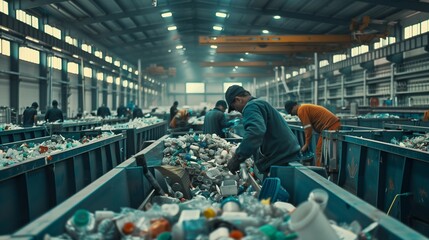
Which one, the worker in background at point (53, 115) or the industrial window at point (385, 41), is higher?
the industrial window at point (385, 41)

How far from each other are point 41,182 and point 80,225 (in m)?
2.14

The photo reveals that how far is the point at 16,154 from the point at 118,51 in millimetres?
21778

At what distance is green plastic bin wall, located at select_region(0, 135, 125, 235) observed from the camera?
3000mm

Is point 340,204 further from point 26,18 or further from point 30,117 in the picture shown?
point 26,18

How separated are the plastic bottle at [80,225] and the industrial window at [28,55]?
14.4 metres

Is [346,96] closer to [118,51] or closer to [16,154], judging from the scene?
[118,51]

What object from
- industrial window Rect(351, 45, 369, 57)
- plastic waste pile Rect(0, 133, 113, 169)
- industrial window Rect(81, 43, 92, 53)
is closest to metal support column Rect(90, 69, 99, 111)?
industrial window Rect(81, 43, 92, 53)

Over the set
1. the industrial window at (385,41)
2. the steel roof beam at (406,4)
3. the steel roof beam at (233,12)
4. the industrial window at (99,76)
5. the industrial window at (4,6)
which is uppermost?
the steel roof beam at (233,12)

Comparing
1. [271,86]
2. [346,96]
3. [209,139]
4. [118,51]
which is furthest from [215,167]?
[271,86]

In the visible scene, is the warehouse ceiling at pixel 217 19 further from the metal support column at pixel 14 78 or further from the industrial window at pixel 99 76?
the metal support column at pixel 14 78

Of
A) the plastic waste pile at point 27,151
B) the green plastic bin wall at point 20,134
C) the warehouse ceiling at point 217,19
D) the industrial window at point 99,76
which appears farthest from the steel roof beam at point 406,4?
the industrial window at point 99,76

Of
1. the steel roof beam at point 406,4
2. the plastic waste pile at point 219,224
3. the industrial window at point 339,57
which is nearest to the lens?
the plastic waste pile at point 219,224

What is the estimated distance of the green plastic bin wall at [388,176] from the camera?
3416 mm

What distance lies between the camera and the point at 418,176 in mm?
3492
